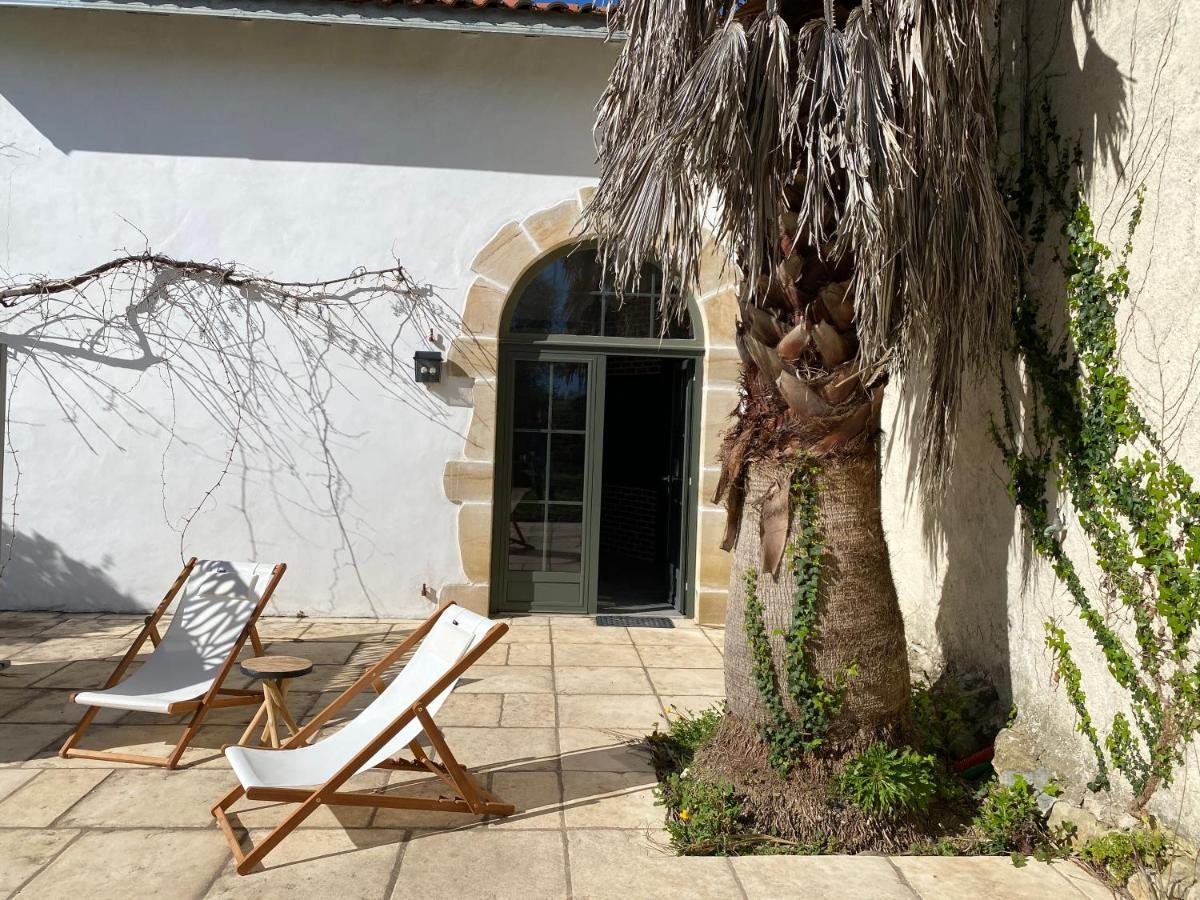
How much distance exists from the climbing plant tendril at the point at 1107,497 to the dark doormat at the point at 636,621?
3451mm

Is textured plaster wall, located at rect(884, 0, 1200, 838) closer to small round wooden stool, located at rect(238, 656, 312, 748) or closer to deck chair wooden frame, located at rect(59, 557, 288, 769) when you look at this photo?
small round wooden stool, located at rect(238, 656, 312, 748)

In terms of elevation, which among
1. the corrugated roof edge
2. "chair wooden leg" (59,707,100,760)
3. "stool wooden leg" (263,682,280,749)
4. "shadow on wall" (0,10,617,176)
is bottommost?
"chair wooden leg" (59,707,100,760)

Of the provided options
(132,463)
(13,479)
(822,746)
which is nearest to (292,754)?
(822,746)

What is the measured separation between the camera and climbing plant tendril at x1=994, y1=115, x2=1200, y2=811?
2990 millimetres

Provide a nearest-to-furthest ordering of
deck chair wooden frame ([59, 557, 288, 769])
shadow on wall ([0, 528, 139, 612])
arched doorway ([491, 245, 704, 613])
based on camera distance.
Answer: deck chair wooden frame ([59, 557, 288, 769]) → shadow on wall ([0, 528, 139, 612]) → arched doorway ([491, 245, 704, 613])

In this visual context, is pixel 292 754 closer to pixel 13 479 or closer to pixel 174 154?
pixel 13 479

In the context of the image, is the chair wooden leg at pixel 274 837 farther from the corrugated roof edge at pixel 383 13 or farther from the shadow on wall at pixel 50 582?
the corrugated roof edge at pixel 383 13

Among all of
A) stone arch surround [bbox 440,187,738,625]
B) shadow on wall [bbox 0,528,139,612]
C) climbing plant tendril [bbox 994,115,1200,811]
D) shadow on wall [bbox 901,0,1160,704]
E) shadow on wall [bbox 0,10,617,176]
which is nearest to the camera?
climbing plant tendril [bbox 994,115,1200,811]

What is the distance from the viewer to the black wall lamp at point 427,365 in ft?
21.8

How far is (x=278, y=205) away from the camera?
21.8ft

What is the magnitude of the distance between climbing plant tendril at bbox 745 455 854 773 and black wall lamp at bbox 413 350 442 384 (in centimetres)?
373

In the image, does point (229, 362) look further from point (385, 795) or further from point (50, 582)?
point (385, 795)

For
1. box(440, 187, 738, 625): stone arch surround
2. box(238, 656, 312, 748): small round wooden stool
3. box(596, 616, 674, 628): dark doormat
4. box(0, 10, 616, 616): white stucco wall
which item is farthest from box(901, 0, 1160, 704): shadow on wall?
box(0, 10, 616, 616): white stucco wall

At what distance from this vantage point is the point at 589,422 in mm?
7020
